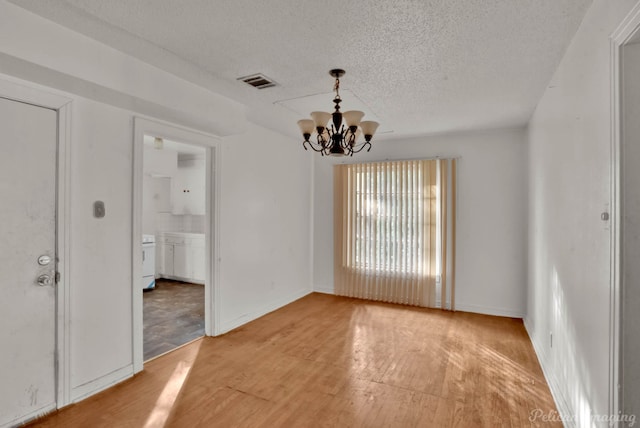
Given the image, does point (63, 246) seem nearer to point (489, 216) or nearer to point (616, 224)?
point (616, 224)

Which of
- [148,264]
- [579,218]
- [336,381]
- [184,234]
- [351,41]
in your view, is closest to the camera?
[579,218]

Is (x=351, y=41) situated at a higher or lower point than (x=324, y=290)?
higher

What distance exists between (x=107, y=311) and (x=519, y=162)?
495cm

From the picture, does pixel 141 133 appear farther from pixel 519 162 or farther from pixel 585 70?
pixel 519 162

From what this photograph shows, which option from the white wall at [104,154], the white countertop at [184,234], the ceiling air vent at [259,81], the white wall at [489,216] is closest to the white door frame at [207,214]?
the white wall at [104,154]

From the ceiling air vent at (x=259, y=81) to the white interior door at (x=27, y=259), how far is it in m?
1.43

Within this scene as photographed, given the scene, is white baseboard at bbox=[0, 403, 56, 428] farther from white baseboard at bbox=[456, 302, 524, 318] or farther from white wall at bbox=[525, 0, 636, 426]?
white baseboard at bbox=[456, 302, 524, 318]

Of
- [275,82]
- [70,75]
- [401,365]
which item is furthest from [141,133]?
[401,365]

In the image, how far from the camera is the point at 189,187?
654cm

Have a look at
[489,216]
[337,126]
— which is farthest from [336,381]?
[489,216]

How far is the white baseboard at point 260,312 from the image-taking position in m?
3.85

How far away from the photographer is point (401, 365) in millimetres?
3055

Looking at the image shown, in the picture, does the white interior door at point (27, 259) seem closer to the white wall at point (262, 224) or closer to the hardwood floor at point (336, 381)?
the hardwood floor at point (336, 381)

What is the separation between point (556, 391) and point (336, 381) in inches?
65.6
